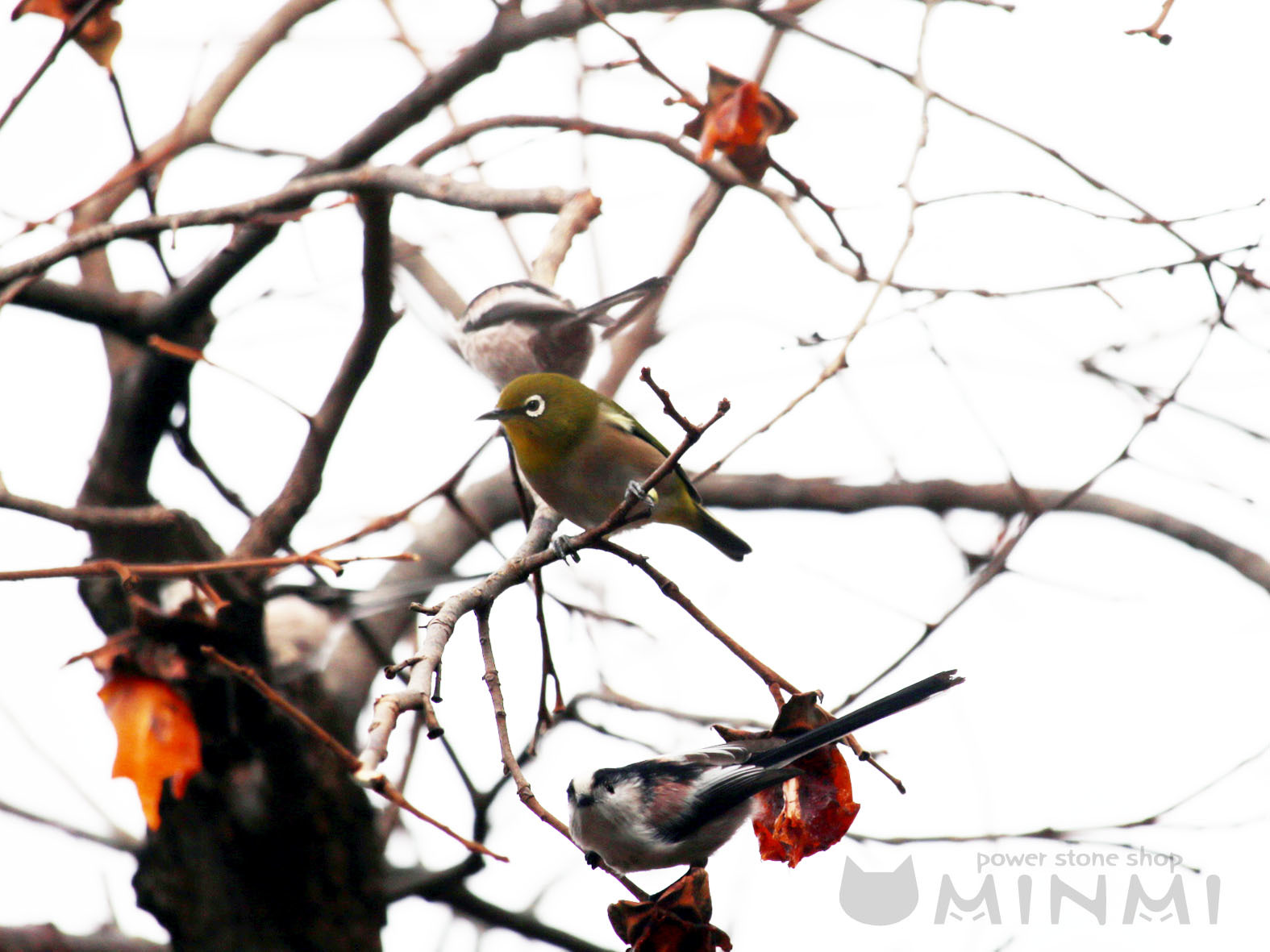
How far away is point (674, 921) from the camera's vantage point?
6.87ft

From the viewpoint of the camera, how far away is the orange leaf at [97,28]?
3.77 m

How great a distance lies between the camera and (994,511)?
249 inches

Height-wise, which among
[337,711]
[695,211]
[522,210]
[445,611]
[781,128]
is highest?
[695,211]

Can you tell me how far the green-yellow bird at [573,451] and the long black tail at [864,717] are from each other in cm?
141

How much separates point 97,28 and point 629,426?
254cm

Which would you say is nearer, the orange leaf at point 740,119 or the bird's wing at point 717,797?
the bird's wing at point 717,797

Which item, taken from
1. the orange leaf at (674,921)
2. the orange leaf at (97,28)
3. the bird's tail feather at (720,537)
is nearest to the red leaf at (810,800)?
the orange leaf at (674,921)

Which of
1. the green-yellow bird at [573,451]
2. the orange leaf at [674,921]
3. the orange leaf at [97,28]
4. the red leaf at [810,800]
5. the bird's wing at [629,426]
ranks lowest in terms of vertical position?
the orange leaf at [674,921]

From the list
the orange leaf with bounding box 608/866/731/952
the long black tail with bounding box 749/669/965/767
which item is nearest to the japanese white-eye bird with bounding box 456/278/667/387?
the long black tail with bounding box 749/669/965/767

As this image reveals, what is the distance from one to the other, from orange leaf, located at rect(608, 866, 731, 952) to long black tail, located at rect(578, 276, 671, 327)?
8.16 ft

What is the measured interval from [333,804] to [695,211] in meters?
3.45

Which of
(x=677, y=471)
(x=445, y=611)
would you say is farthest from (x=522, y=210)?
(x=445, y=611)

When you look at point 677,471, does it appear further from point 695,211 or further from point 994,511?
point 994,511

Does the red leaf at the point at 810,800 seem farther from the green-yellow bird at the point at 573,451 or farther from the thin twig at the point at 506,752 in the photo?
the green-yellow bird at the point at 573,451
